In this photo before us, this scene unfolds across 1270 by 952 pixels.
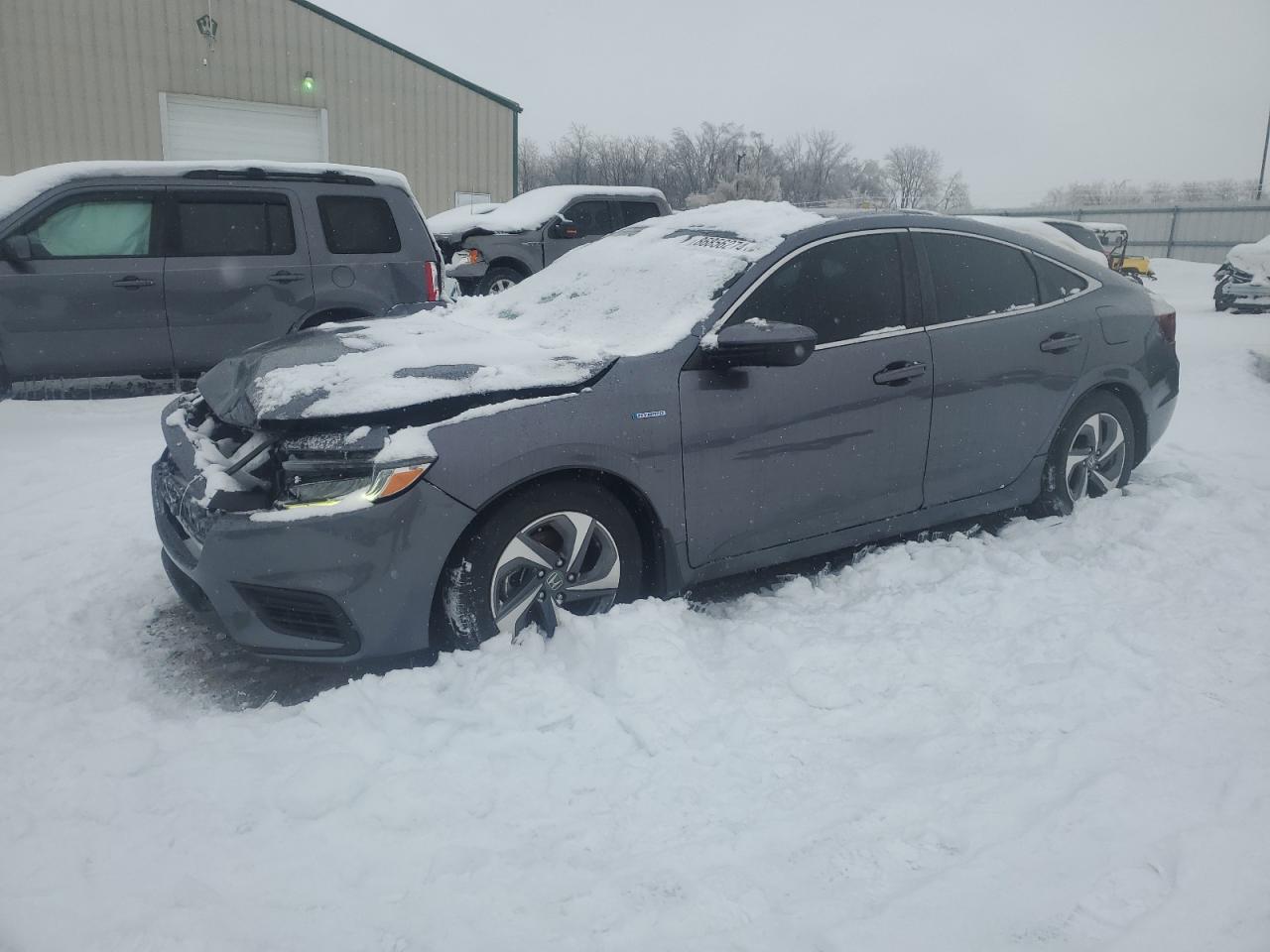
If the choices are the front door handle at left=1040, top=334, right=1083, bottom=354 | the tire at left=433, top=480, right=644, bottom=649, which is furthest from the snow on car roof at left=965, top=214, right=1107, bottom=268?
the tire at left=433, top=480, right=644, bottom=649

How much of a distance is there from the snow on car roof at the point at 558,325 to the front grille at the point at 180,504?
39cm

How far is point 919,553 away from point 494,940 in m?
2.68

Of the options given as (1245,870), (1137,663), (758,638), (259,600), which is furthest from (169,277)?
(1245,870)

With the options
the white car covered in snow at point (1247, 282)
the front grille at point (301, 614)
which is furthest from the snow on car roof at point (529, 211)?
the white car covered in snow at point (1247, 282)

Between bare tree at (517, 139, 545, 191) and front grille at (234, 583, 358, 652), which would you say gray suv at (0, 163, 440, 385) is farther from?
bare tree at (517, 139, 545, 191)

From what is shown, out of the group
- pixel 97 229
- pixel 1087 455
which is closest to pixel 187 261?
pixel 97 229

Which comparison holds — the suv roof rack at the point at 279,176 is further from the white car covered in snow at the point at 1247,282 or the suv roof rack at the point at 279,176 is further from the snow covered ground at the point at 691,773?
the white car covered in snow at the point at 1247,282

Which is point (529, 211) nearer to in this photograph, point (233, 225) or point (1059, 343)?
point (233, 225)

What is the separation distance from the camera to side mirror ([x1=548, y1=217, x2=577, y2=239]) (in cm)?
1305

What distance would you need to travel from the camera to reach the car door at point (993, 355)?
Answer: 414 cm

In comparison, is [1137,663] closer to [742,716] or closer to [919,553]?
[919,553]

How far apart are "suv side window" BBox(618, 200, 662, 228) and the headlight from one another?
11.3 metres

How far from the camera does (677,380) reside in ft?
11.3

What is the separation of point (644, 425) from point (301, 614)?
50.5 inches
